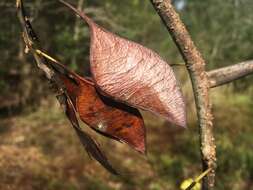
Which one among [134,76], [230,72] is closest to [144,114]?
[230,72]

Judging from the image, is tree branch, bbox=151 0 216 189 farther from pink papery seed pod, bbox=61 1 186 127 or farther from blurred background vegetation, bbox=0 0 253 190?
blurred background vegetation, bbox=0 0 253 190

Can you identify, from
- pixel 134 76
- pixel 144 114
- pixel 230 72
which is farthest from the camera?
pixel 144 114

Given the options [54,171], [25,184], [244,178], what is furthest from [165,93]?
[244,178]

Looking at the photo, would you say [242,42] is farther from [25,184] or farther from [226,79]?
[226,79]

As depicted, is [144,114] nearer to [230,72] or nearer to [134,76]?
[230,72]

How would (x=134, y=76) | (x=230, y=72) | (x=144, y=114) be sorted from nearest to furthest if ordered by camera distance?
(x=134, y=76) < (x=230, y=72) < (x=144, y=114)

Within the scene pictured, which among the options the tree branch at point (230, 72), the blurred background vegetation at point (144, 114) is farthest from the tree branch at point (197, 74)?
the blurred background vegetation at point (144, 114)

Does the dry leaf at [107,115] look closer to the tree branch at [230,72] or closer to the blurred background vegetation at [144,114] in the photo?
the tree branch at [230,72]
